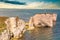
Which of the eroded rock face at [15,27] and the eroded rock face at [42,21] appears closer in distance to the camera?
the eroded rock face at [15,27]

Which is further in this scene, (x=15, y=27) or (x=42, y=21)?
(x=42, y=21)

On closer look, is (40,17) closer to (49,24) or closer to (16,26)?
(49,24)

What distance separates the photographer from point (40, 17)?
5247 centimetres

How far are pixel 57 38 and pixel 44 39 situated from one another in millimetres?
2480

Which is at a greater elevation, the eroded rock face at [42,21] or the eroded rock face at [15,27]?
the eroded rock face at [15,27]

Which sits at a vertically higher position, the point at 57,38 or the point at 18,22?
the point at 18,22

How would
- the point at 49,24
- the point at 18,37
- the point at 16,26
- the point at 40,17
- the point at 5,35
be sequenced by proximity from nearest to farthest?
1. the point at 5,35
2. the point at 18,37
3. the point at 16,26
4. the point at 49,24
5. the point at 40,17

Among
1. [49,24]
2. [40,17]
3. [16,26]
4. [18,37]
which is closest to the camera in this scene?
[18,37]

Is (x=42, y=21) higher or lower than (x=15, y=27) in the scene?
lower

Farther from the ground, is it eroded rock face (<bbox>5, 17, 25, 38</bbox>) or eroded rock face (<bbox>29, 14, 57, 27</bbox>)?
eroded rock face (<bbox>5, 17, 25, 38</bbox>)

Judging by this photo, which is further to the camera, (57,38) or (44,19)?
(44,19)

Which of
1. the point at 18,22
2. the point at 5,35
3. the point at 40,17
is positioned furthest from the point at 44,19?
the point at 5,35

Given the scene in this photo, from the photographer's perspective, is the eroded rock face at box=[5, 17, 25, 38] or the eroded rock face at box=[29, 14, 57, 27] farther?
the eroded rock face at box=[29, 14, 57, 27]

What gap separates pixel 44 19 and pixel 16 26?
686 inches
